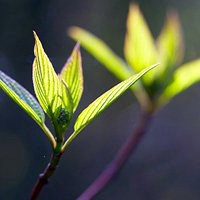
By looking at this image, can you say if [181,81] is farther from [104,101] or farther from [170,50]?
[104,101]

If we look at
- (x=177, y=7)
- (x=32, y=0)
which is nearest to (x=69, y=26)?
(x=32, y=0)

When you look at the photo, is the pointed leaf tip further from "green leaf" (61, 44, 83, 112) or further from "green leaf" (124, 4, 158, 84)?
"green leaf" (124, 4, 158, 84)

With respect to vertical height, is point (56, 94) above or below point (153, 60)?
above

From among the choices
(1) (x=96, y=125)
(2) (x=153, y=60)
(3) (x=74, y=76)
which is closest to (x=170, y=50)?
(2) (x=153, y=60)

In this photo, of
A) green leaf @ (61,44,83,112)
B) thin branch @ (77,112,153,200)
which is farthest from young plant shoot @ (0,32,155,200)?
thin branch @ (77,112,153,200)

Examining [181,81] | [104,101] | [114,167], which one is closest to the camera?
[104,101]

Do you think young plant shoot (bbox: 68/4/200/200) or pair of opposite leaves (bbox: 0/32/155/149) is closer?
pair of opposite leaves (bbox: 0/32/155/149)
